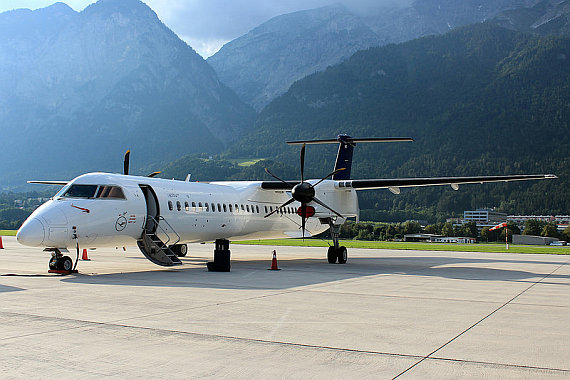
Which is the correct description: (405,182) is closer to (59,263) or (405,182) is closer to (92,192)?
(92,192)

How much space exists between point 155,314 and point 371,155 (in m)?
191

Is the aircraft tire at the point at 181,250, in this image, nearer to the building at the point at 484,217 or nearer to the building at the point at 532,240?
the building at the point at 532,240

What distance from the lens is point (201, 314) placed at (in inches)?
361

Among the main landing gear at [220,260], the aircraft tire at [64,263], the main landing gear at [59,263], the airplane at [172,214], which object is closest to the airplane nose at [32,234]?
the airplane at [172,214]

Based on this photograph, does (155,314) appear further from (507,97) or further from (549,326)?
(507,97)

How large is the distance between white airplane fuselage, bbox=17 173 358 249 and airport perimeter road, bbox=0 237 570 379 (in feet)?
4.60

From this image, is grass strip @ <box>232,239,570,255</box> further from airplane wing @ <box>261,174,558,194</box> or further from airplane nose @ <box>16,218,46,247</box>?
airplane nose @ <box>16,218,46,247</box>

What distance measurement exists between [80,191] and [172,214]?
3.17 m

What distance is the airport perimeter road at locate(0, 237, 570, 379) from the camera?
591 centimetres

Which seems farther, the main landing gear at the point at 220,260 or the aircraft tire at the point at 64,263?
the main landing gear at the point at 220,260

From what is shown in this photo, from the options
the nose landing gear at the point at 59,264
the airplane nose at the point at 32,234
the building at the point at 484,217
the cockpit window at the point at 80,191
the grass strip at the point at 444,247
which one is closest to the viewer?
the airplane nose at the point at 32,234

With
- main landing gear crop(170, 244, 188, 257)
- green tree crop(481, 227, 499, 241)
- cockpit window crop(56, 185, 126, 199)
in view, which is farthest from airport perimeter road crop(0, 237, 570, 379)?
green tree crop(481, 227, 499, 241)

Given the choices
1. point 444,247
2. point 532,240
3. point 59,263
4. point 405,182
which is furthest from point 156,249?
point 532,240

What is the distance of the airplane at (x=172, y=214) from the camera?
1464 centimetres
